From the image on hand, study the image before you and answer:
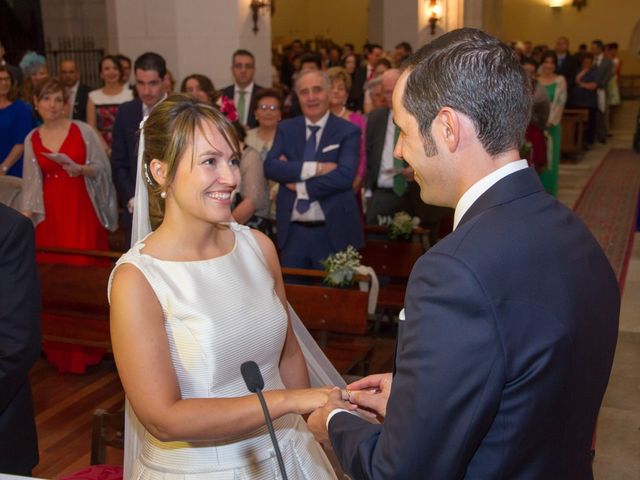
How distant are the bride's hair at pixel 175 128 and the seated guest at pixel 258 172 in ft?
8.77

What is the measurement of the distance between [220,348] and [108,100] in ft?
18.7

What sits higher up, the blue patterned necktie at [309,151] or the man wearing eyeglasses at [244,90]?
the man wearing eyeglasses at [244,90]

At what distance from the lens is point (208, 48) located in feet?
27.8

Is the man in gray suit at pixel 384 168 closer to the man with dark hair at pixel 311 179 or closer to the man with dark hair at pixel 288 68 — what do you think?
the man with dark hair at pixel 311 179

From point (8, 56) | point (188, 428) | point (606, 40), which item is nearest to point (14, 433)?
point (188, 428)

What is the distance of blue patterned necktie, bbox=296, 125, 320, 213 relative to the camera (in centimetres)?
511

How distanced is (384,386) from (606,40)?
2262 cm

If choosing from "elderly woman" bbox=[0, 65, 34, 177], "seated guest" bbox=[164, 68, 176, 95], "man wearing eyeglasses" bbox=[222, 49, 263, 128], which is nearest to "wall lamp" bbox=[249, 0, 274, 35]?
"seated guest" bbox=[164, 68, 176, 95]

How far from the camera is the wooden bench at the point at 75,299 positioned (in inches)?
184

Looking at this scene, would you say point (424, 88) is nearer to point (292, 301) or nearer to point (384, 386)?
point (384, 386)

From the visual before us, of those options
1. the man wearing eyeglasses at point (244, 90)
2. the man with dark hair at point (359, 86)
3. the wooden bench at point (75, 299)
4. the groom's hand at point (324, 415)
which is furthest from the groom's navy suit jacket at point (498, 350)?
the man with dark hair at point (359, 86)

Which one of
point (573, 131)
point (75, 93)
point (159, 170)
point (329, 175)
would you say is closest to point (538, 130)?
point (329, 175)

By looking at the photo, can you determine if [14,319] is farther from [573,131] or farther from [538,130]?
[573,131]

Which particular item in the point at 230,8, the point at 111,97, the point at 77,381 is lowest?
the point at 77,381
